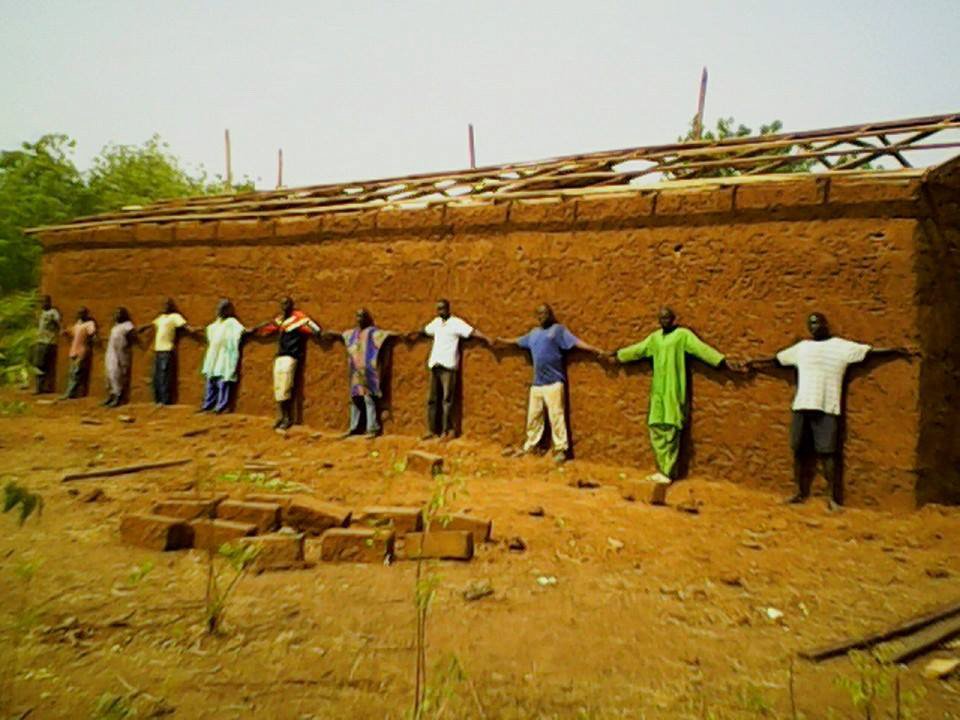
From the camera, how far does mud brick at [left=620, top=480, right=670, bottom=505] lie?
17.6ft

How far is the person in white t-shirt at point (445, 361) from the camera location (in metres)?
7.21

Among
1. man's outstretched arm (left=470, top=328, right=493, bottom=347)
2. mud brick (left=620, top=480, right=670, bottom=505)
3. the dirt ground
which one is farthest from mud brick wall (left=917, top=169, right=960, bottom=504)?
man's outstretched arm (left=470, top=328, right=493, bottom=347)

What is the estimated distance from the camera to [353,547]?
12.2 ft

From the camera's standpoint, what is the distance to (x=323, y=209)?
837 cm

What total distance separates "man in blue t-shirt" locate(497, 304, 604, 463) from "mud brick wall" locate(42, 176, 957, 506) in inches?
5.4

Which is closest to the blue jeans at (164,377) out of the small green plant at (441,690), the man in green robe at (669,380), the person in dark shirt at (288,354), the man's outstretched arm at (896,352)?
the person in dark shirt at (288,354)

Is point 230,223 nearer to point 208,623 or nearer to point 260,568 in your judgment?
point 260,568

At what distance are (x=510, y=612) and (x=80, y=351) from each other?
958cm

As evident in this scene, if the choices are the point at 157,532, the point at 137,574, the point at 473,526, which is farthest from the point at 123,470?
the point at 473,526

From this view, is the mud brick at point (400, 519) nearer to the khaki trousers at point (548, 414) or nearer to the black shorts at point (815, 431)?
Result: the khaki trousers at point (548, 414)

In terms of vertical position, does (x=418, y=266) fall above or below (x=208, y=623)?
above

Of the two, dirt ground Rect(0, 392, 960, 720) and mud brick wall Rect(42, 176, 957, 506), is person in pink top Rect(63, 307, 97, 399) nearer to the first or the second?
mud brick wall Rect(42, 176, 957, 506)

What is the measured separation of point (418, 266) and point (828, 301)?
173 inches

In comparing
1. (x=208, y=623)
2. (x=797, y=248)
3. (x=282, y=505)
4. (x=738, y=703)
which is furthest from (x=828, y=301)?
(x=208, y=623)
